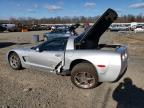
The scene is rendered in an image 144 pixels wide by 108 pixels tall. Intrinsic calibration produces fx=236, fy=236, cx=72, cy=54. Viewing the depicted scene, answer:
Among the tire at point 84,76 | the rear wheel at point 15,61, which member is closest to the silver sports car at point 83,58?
the tire at point 84,76

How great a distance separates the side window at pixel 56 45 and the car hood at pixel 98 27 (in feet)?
1.99

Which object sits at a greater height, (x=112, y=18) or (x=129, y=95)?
(x=112, y=18)

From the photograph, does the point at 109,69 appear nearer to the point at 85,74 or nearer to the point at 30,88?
the point at 85,74

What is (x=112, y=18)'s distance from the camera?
7.16 metres

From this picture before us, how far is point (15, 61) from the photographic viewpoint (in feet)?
27.9

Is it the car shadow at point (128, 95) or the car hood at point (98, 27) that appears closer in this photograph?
the car shadow at point (128, 95)

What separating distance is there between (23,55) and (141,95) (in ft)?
13.5

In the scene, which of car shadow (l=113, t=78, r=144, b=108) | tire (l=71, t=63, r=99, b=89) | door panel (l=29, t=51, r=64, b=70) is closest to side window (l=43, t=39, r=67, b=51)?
door panel (l=29, t=51, r=64, b=70)

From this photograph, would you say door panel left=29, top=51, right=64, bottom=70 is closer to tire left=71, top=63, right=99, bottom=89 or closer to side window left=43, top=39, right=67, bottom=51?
side window left=43, top=39, right=67, bottom=51

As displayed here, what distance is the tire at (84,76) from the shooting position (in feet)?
21.0

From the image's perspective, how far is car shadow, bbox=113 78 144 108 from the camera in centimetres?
536

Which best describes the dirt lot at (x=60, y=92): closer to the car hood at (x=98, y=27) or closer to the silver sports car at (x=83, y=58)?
the silver sports car at (x=83, y=58)

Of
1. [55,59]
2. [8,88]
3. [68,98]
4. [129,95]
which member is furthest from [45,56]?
[129,95]

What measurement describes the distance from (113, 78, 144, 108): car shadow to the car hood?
1.65 metres
